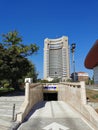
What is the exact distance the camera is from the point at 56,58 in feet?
483

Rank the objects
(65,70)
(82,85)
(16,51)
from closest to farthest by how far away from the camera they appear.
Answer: (82,85)
(16,51)
(65,70)

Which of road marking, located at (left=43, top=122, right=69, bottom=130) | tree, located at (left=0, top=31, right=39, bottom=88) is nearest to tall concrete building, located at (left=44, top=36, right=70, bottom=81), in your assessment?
tree, located at (left=0, top=31, right=39, bottom=88)

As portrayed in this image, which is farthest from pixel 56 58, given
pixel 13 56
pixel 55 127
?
pixel 55 127

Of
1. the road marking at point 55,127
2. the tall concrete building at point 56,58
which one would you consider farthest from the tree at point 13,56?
the tall concrete building at point 56,58

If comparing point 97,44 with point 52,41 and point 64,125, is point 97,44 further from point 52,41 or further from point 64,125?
point 52,41

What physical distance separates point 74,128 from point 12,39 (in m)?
21.5

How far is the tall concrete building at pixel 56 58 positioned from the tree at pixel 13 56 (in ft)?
350

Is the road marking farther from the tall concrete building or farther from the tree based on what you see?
the tall concrete building

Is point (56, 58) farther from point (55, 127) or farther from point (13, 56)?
point (55, 127)

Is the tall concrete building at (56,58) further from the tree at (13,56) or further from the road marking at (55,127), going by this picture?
Result: the road marking at (55,127)

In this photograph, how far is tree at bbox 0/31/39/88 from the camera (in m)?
25.2

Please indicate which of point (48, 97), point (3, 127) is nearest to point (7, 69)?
point (3, 127)

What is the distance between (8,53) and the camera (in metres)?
25.8

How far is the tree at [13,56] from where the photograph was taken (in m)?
25.2
